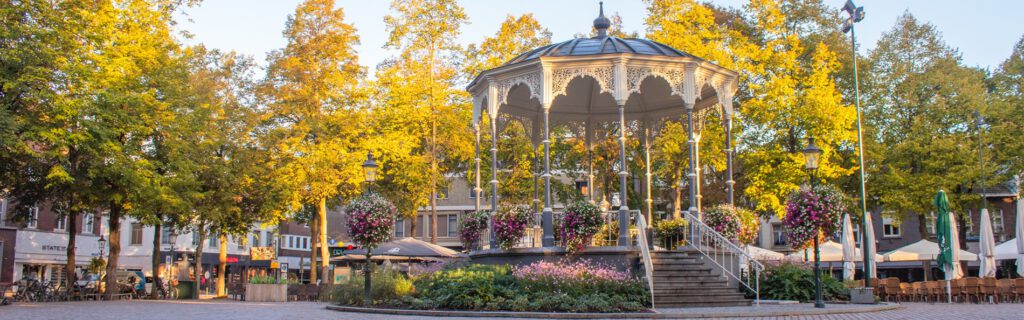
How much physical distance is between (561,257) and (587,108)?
8.74m

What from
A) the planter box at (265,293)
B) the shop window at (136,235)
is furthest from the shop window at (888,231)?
the shop window at (136,235)

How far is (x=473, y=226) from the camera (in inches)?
950

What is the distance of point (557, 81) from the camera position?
21781 millimetres

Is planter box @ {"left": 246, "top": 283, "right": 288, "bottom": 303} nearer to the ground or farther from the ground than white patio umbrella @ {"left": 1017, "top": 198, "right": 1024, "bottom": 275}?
nearer to the ground

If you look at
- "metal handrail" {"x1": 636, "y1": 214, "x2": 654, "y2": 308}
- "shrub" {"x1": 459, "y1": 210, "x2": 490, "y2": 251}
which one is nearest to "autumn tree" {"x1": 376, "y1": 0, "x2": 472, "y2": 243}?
"shrub" {"x1": 459, "y1": 210, "x2": 490, "y2": 251}

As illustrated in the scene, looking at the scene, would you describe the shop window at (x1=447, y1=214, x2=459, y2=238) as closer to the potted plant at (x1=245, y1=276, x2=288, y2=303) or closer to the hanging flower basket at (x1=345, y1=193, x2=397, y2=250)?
the potted plant at (x1=245, y1=276, x2=288, y2=303)

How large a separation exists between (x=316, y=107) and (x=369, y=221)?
18.2 m

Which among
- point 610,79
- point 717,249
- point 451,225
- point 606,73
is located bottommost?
point 717,249

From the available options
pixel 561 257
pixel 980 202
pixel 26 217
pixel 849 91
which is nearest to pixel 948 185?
pixel 980 202

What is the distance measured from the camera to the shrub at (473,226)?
24.1 m

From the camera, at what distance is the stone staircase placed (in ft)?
63.5

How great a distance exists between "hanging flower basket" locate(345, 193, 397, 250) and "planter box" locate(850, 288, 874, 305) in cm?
1204

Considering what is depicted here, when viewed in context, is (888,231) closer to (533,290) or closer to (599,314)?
(533,290)

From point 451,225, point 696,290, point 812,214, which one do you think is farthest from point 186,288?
point 451,225
